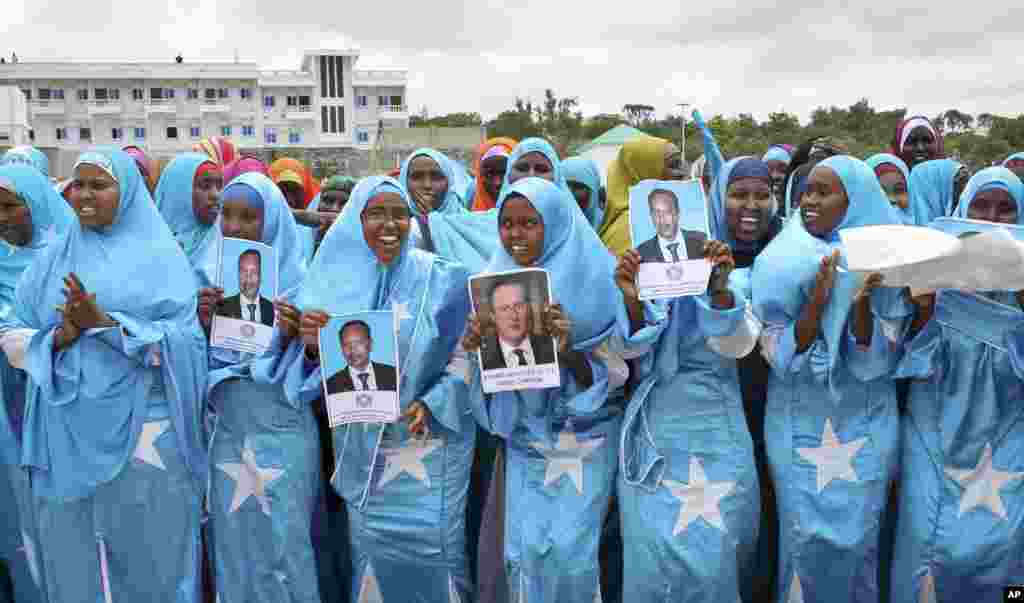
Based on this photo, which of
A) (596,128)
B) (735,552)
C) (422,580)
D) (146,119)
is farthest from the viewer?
(146,119)

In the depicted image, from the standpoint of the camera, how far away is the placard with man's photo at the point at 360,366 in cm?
390

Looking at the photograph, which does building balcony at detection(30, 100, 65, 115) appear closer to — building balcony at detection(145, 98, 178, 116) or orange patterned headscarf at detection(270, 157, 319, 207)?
building balcony at detection(145, 98, 178, 116)

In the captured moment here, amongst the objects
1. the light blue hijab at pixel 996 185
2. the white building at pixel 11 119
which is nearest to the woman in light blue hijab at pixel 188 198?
the light blue hijab at pixel 996 185

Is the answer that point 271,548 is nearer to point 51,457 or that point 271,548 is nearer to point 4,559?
point 51,457

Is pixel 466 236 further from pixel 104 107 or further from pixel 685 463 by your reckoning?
pixel 104 107

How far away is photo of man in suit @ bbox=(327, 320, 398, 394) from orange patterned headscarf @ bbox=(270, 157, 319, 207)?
289 cm

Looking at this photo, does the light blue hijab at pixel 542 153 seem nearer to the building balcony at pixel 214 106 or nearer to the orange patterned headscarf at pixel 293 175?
the orange patterned headscarf at pixel 293 175

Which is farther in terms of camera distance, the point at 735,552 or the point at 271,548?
the point at 271,548

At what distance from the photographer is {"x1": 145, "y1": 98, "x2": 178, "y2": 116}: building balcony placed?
283 ft

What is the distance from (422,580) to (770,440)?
1765mm

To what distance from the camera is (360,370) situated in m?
3.91

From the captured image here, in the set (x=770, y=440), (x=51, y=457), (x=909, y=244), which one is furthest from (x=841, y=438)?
(x=51, y=457)

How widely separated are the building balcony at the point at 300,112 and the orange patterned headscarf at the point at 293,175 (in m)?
84.8

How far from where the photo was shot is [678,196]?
3746 millimetres
